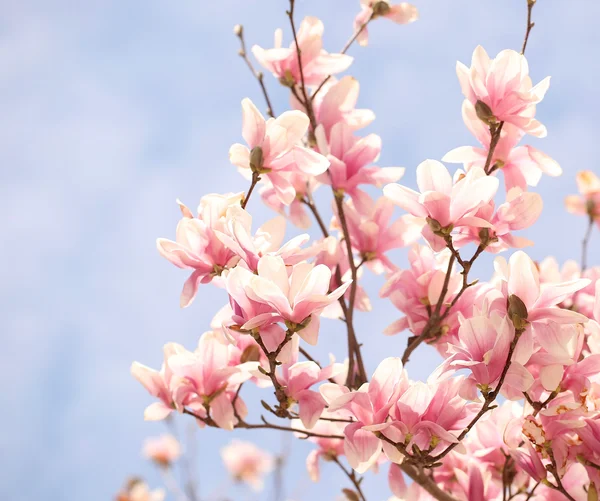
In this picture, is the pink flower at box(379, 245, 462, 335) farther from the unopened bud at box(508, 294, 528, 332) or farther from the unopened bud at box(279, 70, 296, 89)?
the unopened bud at box(279, 70, 296, 89)

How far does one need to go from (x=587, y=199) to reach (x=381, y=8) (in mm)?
1842

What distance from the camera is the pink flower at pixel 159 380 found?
1.34 metres

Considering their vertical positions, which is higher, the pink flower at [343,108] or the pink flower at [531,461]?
the pink flower at [343,108]

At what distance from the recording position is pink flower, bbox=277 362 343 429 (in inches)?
46.7

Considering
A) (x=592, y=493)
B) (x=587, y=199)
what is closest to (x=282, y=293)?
(x=592, y=493)

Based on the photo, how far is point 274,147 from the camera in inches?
49.2

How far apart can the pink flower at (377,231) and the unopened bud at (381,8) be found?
59 centimetres

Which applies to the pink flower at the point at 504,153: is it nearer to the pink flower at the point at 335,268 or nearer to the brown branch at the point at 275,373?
the pink flower at the point at 335,268

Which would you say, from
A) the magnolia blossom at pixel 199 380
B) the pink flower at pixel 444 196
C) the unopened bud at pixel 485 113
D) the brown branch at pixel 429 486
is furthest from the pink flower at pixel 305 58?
the brown branch at pixel 429 486

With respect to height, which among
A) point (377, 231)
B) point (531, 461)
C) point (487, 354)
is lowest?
point (531, 461)

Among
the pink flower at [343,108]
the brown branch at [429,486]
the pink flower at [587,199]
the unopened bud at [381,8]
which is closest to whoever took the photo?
the brown branch at [429,486]

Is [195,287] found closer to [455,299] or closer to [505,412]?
[455,299]

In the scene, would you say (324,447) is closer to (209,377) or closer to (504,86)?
(209,377)

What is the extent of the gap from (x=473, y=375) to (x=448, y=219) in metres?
0.27
